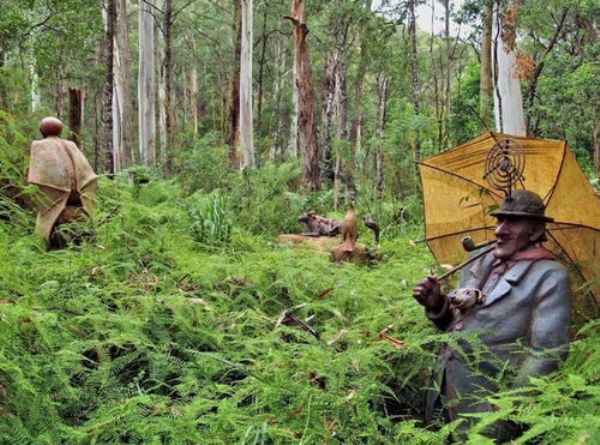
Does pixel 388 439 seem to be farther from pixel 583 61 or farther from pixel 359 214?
pixel 583 61

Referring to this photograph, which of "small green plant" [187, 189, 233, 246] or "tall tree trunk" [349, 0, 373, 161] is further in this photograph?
"tall tree trunk" [349, 0, 373, 161]

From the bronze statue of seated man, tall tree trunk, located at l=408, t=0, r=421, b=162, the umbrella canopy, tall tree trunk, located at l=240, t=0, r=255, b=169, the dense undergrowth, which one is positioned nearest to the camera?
the dense undergrowth

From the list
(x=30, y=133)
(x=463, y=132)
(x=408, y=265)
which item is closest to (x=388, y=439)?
(x=408, y=265)

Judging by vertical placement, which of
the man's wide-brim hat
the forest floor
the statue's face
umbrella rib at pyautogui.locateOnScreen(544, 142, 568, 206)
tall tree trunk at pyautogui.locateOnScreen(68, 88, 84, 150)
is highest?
tall tree trunk at pyautogui.locateOnScreen(68, 88, 84, 150)

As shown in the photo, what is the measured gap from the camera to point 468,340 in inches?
111

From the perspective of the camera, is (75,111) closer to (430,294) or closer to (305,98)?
(305,98)

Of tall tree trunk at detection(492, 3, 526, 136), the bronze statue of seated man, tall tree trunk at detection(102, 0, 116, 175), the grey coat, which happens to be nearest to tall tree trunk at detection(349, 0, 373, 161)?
tall tree trunk at detection(492, 3, 526, 136)

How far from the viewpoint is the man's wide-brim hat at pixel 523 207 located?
2.97 m

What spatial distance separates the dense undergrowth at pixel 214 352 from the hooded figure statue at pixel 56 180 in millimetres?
272

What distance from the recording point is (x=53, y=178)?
222 inches

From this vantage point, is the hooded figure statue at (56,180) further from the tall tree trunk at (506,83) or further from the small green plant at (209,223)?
the tall tree trunk at (506,83)

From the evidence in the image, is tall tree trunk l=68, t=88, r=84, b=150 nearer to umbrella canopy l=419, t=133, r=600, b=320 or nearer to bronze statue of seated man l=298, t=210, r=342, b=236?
bronze statue of seated man l=298, t=210, r=342, b=236

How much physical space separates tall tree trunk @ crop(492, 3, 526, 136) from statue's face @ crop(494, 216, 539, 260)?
7.02m

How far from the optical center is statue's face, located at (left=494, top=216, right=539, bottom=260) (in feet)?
9.92
